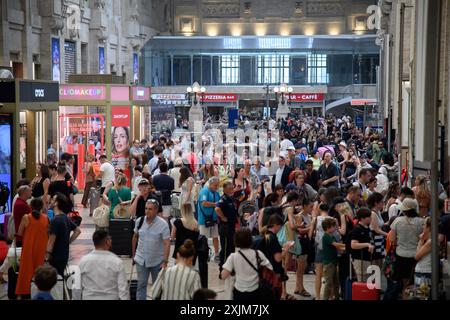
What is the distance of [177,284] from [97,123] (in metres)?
21.1

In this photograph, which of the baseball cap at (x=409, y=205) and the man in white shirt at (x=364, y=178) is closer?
the baseball cap at (x=409, y=205)

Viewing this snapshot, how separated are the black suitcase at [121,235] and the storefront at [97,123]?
10.7 meters

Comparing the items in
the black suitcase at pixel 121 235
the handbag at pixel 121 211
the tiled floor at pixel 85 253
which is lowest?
the tiled floor at pixel 85 253

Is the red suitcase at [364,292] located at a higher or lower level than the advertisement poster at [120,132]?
lower

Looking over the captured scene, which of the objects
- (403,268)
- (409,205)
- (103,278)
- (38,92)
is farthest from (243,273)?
(38,92)

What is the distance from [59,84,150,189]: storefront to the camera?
29.4 meters

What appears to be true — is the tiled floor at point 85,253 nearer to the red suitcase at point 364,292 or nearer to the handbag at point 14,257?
the handbag at point 14,257

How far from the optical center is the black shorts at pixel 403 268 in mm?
12453

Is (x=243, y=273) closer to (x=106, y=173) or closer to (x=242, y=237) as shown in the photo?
(x=242, y=237)

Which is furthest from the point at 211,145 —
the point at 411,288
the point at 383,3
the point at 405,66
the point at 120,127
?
the point at 411,288

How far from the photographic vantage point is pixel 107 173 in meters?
23.1

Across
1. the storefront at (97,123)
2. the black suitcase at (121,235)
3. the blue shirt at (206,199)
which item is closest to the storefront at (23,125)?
the black suitcase at (121,235)

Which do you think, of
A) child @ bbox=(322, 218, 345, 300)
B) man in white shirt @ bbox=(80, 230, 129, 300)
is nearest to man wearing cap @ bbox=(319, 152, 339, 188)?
child @ bbox=(322, 218, 345, 300)

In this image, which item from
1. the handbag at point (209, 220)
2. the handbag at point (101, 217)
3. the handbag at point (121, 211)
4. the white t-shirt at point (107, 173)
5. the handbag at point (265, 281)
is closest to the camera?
the handbag at point (265, 281)
